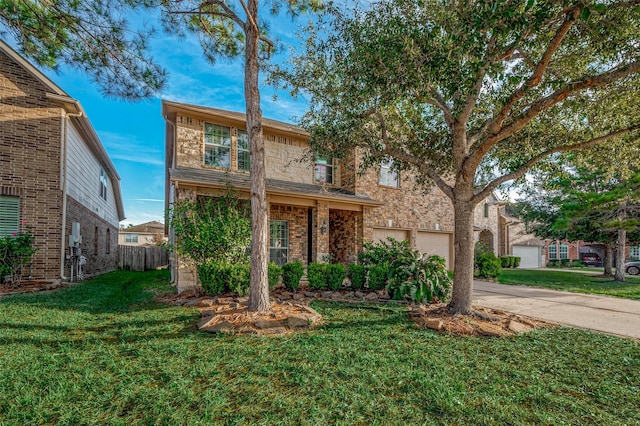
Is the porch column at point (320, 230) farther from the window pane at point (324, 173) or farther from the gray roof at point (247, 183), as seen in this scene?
the window pane at point (324, 173)

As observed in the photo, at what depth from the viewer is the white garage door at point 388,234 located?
13570 millimetres

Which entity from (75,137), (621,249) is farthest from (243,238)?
(621,249)

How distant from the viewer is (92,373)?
3.38 m

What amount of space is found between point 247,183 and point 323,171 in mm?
4084

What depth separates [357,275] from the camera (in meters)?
8.88

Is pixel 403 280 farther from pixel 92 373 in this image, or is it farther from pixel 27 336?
pixel 27 336

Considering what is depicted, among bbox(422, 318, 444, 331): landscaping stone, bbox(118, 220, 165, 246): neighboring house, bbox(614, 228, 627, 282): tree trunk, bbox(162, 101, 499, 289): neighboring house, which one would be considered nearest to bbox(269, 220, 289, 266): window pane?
bbox(162, 101, 499, 289): neighboring house

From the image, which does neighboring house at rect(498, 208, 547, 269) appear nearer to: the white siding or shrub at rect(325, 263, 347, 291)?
shrub at rect(325, 263, 347, 291)

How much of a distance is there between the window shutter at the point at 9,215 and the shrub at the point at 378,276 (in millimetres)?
10262

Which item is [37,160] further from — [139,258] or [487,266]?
[487,266]

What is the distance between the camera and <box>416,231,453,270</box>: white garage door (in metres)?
15.0

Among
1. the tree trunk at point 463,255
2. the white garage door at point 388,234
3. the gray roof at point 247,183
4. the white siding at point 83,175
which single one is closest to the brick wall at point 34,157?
the white siding at point 83,175

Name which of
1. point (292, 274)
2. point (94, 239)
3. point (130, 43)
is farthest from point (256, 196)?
point (94, 239)

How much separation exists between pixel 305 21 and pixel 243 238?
5.53 m
